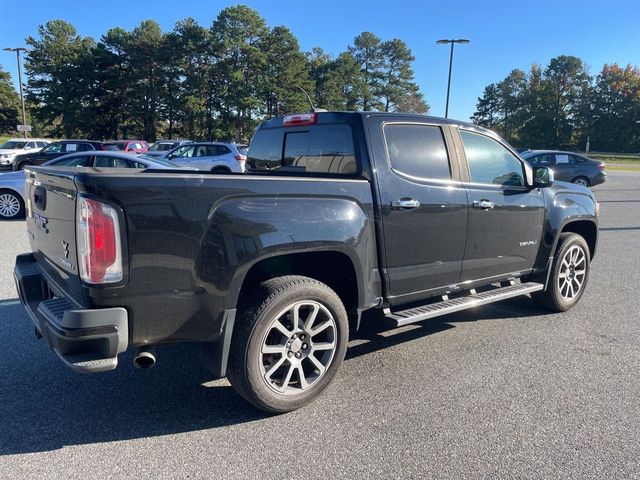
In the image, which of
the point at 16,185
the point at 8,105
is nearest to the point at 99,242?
the point at 16,185

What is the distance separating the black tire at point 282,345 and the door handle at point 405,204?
84 cm

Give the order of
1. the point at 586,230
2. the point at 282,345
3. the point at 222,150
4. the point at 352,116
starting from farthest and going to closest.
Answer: the point at 222,150, the point at 586,230, the point at 352,116, the point at 282,345

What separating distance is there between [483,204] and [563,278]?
1749mm

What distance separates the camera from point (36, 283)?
3.41m

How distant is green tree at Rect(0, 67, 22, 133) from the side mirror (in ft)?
276

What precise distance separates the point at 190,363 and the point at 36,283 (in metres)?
1.29

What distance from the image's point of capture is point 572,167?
67.8ft

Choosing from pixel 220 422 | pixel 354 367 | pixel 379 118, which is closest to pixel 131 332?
pixel 220 422

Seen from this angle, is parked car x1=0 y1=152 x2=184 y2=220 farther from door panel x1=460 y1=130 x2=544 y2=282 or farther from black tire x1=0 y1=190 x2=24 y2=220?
door panel x1=460 y1=130 x2=544 y2=282

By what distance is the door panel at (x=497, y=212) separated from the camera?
14.0 feet

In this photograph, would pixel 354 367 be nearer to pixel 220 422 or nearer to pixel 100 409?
pixel 220 422

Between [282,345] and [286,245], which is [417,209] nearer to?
[286,245]

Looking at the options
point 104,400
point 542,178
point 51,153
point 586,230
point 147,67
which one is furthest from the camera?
point 147,67

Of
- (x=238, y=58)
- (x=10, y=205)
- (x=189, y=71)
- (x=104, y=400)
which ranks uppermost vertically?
(x=238, y=58)
